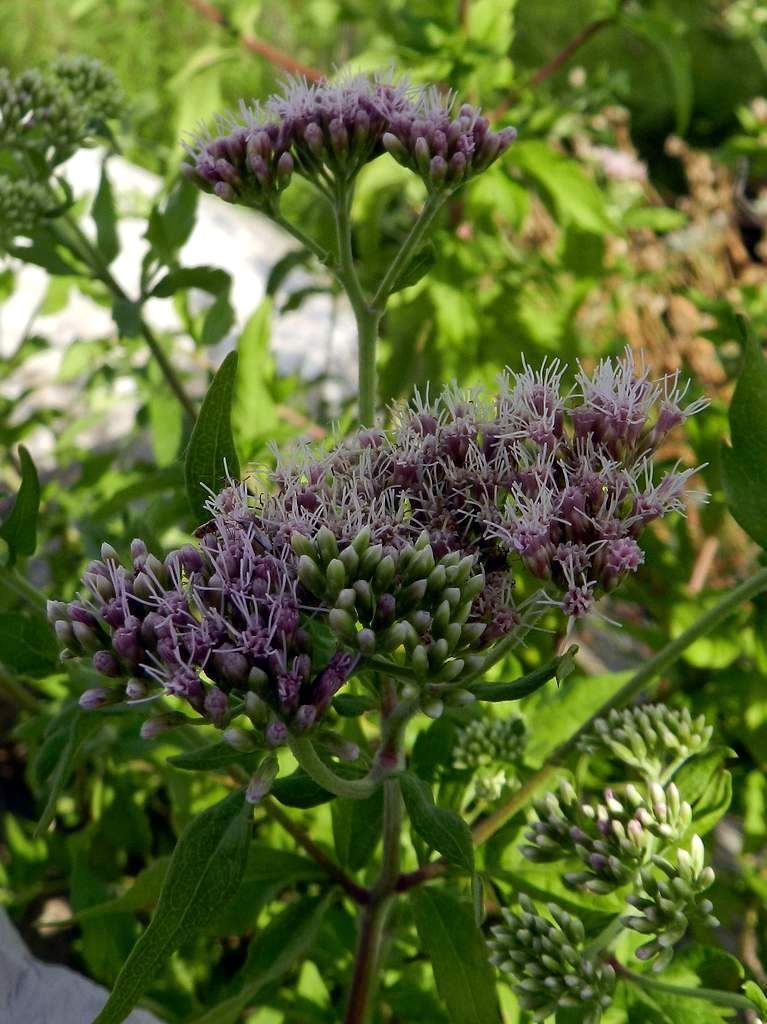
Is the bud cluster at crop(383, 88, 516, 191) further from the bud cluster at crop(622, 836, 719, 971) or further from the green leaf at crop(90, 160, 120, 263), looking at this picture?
the bud cluster at crop(622, 836, 719, 971)

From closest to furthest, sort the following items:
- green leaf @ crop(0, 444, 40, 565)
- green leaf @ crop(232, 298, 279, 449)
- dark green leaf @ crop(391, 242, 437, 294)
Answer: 1. green leaf @ crop(0, 444, 40, 565)
2. dark green leaf @ crop(391, 242, 437, 294)
3. green leaf @ crop(232, 298, 279, 449)

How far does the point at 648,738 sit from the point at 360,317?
76cm

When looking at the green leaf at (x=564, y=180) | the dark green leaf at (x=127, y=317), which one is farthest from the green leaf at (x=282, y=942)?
the green leaf at (x=564, y=180)

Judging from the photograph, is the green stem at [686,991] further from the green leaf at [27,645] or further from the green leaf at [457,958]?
the green leaf at [27,645]

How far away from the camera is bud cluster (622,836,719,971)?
1.26 metres

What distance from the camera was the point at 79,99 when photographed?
2023 millimetres

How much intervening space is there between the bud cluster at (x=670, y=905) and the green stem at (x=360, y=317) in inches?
29.5

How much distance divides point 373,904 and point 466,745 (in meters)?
0.29

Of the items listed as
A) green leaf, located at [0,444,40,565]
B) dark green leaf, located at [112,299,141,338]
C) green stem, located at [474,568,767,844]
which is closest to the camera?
green stem, located at [474,568,767,844]

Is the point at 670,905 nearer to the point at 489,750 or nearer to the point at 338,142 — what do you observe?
the point at 489,750

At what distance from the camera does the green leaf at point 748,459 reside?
1303 mm

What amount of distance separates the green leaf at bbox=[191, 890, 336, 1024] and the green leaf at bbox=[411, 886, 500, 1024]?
7.3 inches

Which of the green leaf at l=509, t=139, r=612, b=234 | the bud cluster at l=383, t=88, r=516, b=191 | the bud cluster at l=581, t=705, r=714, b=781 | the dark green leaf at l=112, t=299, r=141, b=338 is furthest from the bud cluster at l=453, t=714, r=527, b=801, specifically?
Answer: the green leaf at l=509, t=139, r=612, b=234

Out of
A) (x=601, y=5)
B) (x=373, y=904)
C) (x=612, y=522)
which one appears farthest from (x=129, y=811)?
(x=601, y=5)
